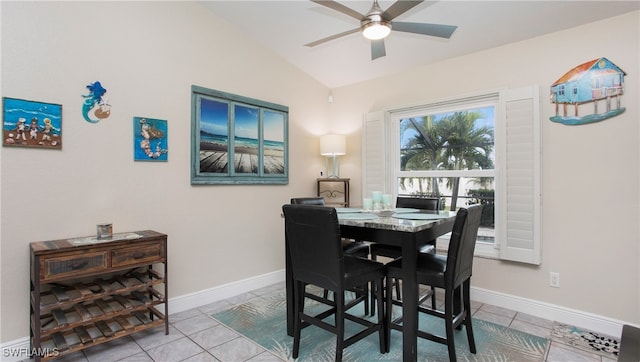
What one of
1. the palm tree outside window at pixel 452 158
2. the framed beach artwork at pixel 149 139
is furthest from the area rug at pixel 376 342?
the framed beach artwork at pixel 149 139

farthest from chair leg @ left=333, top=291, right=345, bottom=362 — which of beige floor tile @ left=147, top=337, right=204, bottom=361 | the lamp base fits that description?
the lamp base

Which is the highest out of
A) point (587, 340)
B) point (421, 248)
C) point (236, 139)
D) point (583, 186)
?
point (236, 139)

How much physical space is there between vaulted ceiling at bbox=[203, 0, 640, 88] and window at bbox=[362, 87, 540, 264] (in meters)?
0.50

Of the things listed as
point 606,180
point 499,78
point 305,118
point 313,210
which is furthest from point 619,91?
point 305,118

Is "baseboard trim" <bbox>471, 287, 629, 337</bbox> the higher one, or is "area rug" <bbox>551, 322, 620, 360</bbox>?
"baseboard trim" <bbox>471, 287, 629, 337</bbox>

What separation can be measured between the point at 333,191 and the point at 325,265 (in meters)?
2.45

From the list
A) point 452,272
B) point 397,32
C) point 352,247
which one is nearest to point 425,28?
point 397,32

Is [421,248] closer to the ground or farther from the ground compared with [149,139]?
closer to the ground

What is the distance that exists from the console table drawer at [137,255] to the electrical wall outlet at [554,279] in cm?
321

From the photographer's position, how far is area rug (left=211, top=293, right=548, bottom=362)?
223 centimetres

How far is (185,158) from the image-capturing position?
3059 mm

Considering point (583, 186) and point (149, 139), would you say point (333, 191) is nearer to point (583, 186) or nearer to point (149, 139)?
point (149, 139)

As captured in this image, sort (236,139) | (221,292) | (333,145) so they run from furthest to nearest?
1. (333,145)
2. (236,139)
3. (221,292)

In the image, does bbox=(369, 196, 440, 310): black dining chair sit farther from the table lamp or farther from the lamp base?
the lamp base
